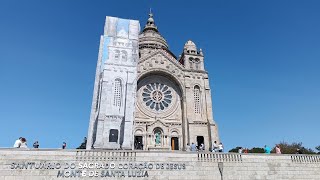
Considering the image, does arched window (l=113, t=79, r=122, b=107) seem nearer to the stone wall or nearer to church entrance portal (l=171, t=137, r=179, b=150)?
church entrance portal (l=171, t=137, r=179, b=150)

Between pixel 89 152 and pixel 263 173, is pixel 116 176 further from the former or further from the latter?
pixel 263 173

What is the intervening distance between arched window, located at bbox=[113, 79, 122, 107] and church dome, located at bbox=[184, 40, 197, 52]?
1216 cm

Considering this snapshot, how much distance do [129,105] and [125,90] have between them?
5.79 ft

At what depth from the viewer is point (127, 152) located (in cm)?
1631

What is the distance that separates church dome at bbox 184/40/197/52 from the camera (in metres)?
35.8

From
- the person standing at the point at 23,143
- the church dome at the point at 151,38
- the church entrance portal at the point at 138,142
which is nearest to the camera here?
the person standing at the point at 23,143

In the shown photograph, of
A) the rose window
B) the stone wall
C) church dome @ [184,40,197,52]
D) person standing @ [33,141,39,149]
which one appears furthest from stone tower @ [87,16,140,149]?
the stone wall

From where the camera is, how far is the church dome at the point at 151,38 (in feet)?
131

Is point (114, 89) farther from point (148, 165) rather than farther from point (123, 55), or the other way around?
point (148, 165)

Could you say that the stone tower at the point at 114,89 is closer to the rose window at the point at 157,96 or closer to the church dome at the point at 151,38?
the rose window at the point at 157,96

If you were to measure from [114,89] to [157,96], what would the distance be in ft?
21.8

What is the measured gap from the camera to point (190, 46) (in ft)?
119

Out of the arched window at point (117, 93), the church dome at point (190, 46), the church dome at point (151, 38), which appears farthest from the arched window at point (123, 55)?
the church dome at point (151, 38)

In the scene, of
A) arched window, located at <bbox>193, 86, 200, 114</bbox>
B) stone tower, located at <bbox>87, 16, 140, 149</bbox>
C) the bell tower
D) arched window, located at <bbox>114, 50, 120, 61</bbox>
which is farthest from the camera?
the bell tower
